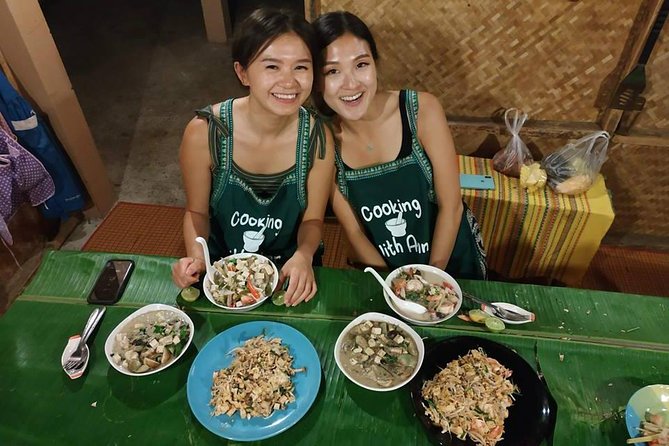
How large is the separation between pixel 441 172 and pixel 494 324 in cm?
78

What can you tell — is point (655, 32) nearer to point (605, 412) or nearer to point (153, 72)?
point (605, 412)

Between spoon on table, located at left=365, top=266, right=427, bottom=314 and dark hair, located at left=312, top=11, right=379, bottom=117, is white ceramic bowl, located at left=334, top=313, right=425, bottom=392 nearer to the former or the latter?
spoon on table, located at left=365, top=266, right=427, bottom=314

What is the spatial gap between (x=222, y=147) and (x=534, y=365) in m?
1.44

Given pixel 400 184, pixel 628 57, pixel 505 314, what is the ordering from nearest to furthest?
pixel 505 314
pixel 400 184
pixel 628 57

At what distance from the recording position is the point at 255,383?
4.69 feet

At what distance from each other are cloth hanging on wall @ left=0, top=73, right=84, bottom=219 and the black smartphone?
151 centimetres

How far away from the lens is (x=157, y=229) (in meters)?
3.63

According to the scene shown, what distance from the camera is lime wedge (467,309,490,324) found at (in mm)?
1625

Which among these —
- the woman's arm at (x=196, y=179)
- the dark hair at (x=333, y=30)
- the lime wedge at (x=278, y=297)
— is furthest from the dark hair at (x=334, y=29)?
the lime wedge at (x=278, y=297)

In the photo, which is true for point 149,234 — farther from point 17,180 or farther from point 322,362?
point 322,362

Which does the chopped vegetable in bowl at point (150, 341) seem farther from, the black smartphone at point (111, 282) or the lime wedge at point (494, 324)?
the lime wedge at point (494, 324)

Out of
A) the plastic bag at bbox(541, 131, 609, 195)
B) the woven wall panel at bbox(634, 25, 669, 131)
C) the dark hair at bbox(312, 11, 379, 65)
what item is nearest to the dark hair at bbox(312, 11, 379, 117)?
the dark hair at bbox(312, 11, 379, 65)

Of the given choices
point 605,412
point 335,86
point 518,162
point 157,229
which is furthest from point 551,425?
point 157,229

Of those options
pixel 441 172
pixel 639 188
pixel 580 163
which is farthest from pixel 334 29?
pixel 639 188
